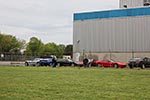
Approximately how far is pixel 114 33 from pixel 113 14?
343cm

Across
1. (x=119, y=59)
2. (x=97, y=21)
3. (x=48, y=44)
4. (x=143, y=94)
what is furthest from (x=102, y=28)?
(x=48, y=44)

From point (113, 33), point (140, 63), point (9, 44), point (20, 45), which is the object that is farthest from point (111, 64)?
point (20, 45)

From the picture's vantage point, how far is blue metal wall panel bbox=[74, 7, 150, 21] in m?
58.1

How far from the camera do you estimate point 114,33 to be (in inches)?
2383

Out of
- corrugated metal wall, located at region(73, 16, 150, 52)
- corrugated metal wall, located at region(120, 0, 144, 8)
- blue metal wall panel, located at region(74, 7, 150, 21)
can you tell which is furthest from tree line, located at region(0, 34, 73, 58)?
corrugated metal wall, located at region(73, 16, 150, 52)

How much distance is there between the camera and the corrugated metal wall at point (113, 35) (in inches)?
2264

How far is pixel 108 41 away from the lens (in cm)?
6128

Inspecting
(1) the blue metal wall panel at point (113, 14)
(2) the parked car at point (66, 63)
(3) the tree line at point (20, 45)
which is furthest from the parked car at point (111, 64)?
(3) the tree line at point (20, 45)

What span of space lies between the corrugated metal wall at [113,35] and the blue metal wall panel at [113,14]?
0.60 m

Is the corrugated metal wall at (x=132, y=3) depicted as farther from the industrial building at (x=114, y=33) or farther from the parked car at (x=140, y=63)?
the parked car at (x=140, y=63)

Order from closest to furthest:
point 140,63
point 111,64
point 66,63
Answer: point 140,63 < point 111,64 < point 66,63

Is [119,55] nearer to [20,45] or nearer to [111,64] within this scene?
[111,64]

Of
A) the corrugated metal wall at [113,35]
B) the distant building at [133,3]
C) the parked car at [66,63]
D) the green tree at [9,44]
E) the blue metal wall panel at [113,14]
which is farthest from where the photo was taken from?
the green tree at [9,44]

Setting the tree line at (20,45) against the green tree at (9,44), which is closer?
the green tree at (9,44)
